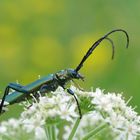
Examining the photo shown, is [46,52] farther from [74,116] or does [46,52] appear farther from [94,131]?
[94,131]


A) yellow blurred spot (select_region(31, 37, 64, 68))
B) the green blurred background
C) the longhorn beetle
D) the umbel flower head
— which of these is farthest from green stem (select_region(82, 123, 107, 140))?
yellow blurred spot (select_region(31, 37, 64, 68))

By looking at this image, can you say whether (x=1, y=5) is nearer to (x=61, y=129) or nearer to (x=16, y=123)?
(x=61, y=129)

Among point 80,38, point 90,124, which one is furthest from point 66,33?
point 90,124

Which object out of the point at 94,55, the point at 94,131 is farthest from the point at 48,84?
the point at 94,55

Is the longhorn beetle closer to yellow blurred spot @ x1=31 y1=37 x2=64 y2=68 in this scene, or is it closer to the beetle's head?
the beetle's head

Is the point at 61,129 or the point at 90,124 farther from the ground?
the point at 61,129
